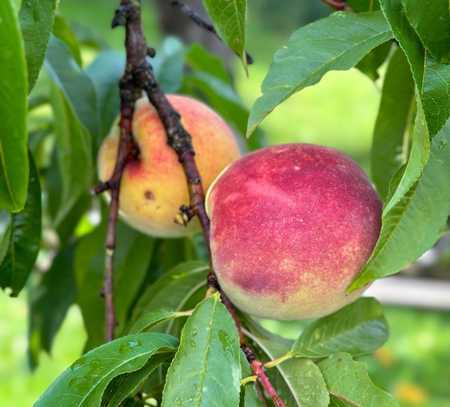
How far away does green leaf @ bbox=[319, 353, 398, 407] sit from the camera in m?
0.84

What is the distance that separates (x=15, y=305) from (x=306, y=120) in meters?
3.28

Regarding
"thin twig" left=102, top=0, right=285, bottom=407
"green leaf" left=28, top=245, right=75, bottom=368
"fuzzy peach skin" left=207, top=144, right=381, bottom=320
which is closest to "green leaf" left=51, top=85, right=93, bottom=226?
"thin twig" left=102, top=0, right=285, bottom=407

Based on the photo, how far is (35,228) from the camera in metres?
1.06

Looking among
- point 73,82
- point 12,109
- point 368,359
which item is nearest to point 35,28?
point 12,109

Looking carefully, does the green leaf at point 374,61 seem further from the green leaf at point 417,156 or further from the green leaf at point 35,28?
the green leaf at point 35,28

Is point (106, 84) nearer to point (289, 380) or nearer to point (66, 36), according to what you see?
point (66, 36)

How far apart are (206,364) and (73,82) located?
570mm

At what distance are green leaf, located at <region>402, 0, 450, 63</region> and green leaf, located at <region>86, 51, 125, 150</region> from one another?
1.92ft

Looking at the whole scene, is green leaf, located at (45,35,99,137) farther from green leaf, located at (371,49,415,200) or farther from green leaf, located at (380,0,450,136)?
green leaf, located at (380,0,450,136)

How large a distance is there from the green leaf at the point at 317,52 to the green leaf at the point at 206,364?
0.60 feet

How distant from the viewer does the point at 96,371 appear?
79cm

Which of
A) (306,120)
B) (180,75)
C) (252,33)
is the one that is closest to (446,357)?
(180,75)

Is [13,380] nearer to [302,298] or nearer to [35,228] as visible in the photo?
[35,228]

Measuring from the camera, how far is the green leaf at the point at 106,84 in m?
1.26
